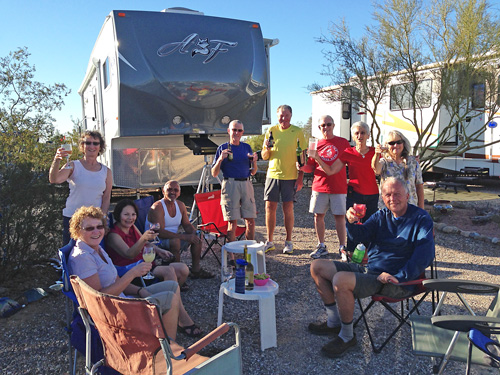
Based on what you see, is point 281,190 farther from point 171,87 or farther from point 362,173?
point 171,87

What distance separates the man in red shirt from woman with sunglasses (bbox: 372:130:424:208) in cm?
66

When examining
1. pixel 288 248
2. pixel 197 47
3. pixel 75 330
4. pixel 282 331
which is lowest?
pixel 282 331

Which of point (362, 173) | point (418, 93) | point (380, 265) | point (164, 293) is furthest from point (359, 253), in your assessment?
point (418, 93)

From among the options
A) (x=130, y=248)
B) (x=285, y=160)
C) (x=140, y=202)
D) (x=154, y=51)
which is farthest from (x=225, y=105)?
(x=130, y=248)

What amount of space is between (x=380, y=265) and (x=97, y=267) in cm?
186

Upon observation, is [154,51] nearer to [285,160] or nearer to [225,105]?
[225,105]

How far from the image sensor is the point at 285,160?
15.7 feet

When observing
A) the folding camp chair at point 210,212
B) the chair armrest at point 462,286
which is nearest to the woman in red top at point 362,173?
the folding camp chair at point 210,212

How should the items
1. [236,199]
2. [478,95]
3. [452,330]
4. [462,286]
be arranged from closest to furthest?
[452,330] < [462,286] < [236,199] < [478,95]

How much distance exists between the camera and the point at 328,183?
4.59 meters

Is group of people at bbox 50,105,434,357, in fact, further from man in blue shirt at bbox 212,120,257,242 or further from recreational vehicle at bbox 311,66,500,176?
recreational vehicle at bbox 311,66,500,176

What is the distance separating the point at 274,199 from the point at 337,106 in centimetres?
712

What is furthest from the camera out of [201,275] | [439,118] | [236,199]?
[439,118]

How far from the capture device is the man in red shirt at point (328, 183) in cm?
445
